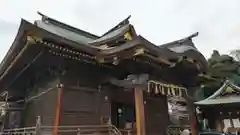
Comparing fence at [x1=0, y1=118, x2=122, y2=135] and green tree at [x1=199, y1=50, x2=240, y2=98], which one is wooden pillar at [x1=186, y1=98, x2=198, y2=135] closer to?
fence at [x1=0, y1=118, x2=122, y2=135]

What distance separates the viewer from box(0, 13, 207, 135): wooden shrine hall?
677 centimetres

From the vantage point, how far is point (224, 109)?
699 inches

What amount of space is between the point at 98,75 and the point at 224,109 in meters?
13.3

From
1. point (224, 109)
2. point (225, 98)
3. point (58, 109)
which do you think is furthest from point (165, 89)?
point (225, 98)

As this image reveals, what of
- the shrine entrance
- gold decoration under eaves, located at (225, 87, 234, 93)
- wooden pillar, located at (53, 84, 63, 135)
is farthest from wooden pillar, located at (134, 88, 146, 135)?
gold decoration under eaves, located at (225, 87, 234, 93)

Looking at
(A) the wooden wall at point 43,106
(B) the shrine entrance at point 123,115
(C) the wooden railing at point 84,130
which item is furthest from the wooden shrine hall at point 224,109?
(A) the wooden wall at point 43,106

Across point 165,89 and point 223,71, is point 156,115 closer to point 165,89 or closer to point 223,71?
point 165,89

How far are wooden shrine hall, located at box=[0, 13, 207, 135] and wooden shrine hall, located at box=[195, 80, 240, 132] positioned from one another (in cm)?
869

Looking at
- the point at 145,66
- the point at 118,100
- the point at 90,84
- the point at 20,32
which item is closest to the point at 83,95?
the point at 90,84

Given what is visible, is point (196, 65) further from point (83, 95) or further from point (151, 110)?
point (83, 95)

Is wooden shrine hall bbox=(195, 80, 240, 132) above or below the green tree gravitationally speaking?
below

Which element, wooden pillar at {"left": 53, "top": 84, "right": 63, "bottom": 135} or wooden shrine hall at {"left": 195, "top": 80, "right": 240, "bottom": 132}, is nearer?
wooden pillar at {"left": 53, "top": 84, "right": 63, "bottom": 135}

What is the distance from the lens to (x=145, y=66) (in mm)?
7668

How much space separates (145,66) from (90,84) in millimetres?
2061
